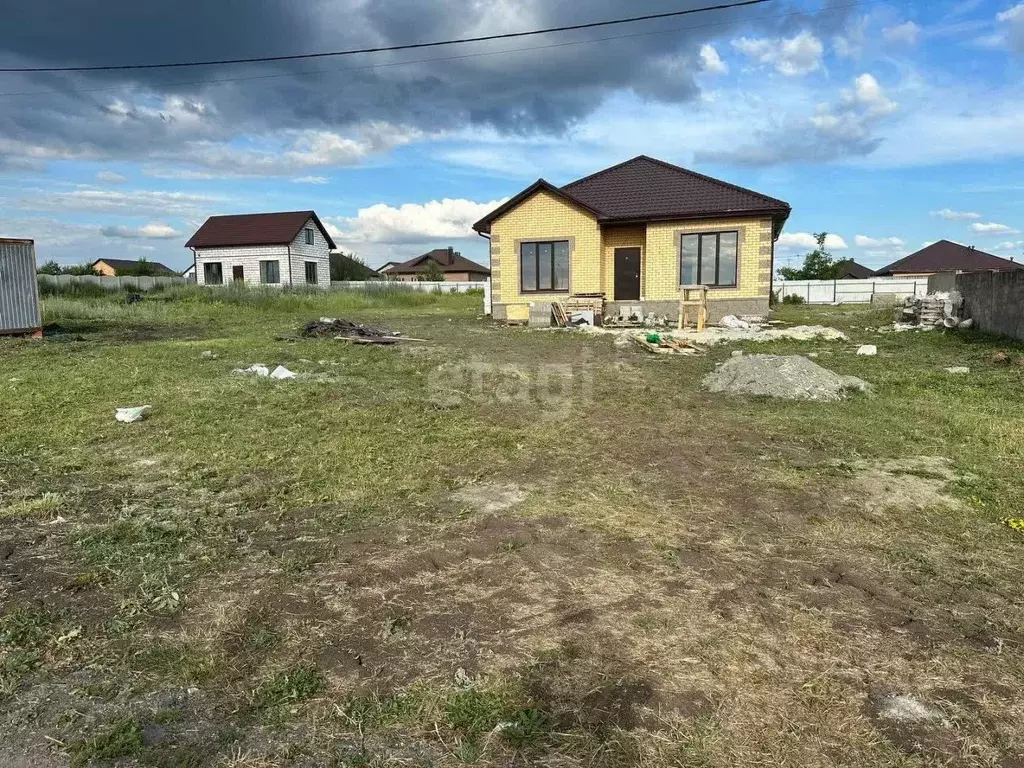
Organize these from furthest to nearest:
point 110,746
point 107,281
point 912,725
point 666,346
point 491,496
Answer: point 107,281 < point 666,346 < point 491,496 < point 912,725 < point 110,746

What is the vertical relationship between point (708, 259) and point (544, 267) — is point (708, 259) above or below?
above

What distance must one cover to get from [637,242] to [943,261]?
40.9m

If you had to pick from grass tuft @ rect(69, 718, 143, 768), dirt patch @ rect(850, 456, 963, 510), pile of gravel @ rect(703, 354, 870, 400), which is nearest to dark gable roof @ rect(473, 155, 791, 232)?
pile of gravel @ rect(703, 354, 870, 400)

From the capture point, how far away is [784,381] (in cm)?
825

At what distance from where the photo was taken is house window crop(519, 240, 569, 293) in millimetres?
20156

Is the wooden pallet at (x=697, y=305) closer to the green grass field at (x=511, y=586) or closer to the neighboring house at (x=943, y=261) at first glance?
the green grass field at (x=511, y=586)

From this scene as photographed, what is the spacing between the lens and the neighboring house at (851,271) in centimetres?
6208

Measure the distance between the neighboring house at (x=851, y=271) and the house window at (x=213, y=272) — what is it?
5064 cm

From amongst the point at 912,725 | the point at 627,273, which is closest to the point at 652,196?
the point at 627,273

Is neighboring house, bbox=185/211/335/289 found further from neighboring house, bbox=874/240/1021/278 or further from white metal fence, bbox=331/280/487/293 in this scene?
neighboring house, bbox=874/240/1021/278

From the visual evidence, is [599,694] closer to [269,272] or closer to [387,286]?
[387,286]

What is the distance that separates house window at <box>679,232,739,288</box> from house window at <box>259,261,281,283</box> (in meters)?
26.0

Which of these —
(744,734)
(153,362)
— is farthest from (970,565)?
(153,362)

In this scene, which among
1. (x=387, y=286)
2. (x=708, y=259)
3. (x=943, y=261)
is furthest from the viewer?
(x=943, y=261)
